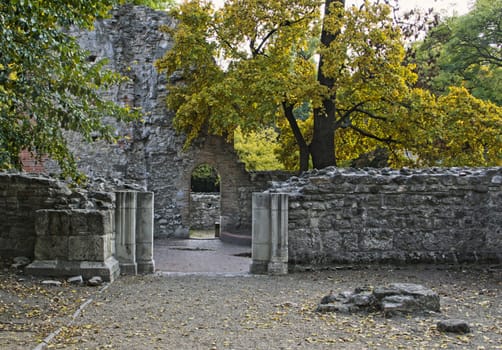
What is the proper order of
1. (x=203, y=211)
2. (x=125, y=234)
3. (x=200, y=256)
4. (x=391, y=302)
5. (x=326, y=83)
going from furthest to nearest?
(x=203, y=211)
(x=326, y=83)
(x=200, y=256)
(x=125, y=234)
(x=391, y=302)

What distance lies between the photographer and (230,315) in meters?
6.81

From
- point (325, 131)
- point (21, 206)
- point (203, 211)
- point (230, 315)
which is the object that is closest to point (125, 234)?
point (21, 206)

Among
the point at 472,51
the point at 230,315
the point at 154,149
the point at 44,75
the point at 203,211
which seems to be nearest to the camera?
the point at 230,315

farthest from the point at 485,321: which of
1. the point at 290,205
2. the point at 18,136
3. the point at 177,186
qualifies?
the point at 177,186

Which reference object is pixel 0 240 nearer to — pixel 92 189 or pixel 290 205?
pixel 92 189

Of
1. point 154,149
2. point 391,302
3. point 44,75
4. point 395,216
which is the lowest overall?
point 391,302

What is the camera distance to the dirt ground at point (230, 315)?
553cm

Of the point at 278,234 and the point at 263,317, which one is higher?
the point at 278,234

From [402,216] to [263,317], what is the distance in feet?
15.7

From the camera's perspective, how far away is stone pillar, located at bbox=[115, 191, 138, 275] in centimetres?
988

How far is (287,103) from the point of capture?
16641 millimetres

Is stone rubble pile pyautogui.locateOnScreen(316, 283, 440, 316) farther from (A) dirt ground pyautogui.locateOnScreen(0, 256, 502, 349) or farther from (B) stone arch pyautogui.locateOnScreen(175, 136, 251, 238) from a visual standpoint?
(B) stone arch pyautogui.locateOnScreen(175, 136, 251, 238)

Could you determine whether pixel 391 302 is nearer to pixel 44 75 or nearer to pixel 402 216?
pixel 402 216

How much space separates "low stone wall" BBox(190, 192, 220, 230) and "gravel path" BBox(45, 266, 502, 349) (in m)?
15.5
